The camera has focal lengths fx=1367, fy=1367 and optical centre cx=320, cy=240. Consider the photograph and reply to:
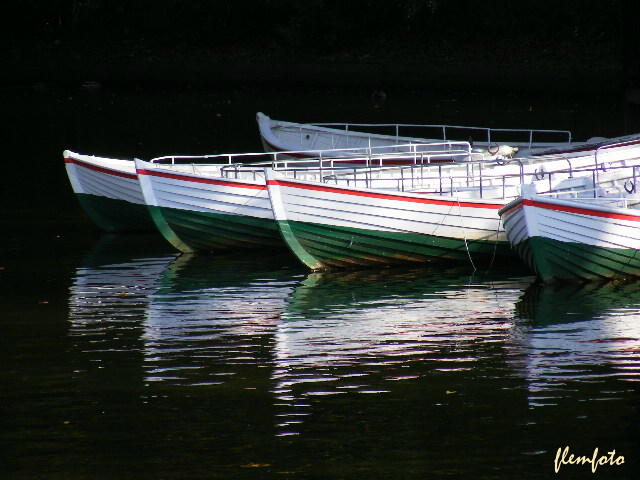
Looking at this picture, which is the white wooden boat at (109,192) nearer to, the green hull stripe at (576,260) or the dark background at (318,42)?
the green hull stripe at (576,260)

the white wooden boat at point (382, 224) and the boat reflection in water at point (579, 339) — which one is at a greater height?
the white wooden boat at point (382, 224)

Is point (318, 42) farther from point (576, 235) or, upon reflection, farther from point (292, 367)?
point (292, 367)

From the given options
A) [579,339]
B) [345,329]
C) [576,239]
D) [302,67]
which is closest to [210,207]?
[345,329]

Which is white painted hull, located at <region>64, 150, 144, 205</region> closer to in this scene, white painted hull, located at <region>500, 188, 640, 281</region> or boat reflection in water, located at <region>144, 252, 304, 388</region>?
boat reflection in water, located at <region>144, 252, 304, 388</region>

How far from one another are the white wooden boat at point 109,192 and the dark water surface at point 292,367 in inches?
12.9

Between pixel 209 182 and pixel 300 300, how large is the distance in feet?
12.7

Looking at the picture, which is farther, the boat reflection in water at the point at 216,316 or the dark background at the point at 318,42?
the dark background at the point at 318,42

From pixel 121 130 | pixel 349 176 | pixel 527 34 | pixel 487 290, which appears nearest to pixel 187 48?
Result: pixel 527 34

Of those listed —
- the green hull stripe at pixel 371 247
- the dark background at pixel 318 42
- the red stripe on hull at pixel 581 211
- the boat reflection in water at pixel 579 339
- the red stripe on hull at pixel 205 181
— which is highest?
the dark background at pixel 318 42

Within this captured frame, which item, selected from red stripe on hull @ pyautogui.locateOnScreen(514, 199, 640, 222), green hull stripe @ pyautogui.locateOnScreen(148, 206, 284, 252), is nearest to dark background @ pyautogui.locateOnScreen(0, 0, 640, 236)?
green hull stripe @ pyautogui.locateOnScreen(148, 206, 284, 252)

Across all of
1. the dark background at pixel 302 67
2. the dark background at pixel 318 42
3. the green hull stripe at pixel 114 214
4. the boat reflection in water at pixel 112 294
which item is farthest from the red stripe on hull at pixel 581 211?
the dark background at pixel 318 42

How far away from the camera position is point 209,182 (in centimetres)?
2086

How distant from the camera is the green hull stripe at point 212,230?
21.1 meters

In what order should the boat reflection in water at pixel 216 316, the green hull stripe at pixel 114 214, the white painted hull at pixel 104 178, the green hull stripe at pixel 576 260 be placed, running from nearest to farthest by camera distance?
the boat reflection in water at pixel 216 316 < the green hull stripe at pixel 576 260 < the white painted hull at pixel 104 178 < the green hull stripe at pixel 114 214
